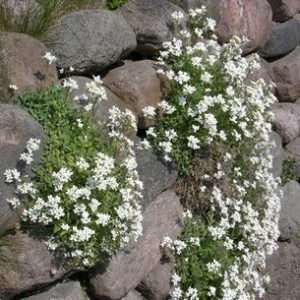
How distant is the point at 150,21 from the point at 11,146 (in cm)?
159

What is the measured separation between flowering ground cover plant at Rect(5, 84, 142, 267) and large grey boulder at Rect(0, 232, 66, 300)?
0.27ft

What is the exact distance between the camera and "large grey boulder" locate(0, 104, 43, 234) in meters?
3.06

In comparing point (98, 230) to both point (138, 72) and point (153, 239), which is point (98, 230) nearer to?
A: point (153, 239)

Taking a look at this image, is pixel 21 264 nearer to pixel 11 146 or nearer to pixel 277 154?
pixel 11 146

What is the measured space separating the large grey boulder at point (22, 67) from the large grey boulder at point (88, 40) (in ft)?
0.49

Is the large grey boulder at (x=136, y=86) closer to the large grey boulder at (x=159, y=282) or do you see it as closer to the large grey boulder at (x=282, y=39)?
the large grey boulder at (x=159, y=282)

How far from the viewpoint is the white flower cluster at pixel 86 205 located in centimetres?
315

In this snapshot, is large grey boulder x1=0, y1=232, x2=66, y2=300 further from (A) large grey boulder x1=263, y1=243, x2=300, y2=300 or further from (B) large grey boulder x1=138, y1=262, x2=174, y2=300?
(A) large grey boulder x1=263, y1=243, x2=300, y2=300

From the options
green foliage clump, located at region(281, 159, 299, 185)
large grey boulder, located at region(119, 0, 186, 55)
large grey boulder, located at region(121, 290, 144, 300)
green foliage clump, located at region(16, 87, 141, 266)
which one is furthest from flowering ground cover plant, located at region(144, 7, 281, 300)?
green foliage clump, located at region(281, 159, 299, 185)

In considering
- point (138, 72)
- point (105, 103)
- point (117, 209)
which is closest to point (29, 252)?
point (117, 209)

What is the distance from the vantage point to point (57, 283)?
11.0 ft

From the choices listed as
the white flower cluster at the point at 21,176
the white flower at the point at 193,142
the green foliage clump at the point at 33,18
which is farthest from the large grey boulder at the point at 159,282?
the green foliage clump at the point at 33,18

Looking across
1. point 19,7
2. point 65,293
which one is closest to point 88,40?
point 19,7

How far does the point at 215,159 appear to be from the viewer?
14.1ft
